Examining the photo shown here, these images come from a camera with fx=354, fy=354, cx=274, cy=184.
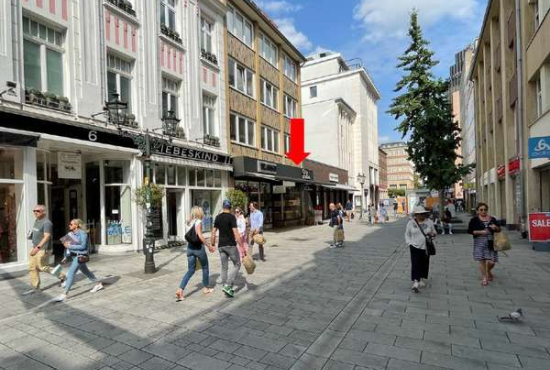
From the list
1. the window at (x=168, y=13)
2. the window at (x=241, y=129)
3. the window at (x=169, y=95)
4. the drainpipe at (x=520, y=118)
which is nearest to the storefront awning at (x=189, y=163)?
the window at (x=169, y=95)

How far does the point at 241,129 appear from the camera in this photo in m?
19.0

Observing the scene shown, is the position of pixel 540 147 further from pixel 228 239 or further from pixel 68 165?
pixel 68 165

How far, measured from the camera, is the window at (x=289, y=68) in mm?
24664

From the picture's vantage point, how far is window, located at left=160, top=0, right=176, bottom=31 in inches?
544

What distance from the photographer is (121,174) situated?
12.1 m

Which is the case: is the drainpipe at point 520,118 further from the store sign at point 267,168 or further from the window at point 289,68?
the window at point 289,68

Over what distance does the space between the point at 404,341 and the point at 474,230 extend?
3871 mm

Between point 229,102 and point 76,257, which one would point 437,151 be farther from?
point 76,257

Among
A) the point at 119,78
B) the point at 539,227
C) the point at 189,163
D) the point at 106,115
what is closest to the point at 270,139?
the point at 189,163

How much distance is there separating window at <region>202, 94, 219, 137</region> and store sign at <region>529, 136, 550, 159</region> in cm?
1195

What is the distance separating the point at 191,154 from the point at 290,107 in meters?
12.8

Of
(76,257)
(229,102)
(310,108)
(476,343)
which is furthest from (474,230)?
(310,108)

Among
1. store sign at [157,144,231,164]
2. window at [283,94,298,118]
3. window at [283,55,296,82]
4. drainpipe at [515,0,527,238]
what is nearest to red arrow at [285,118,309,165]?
window at [283,94,298,118]

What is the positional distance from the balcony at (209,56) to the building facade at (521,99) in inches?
504
